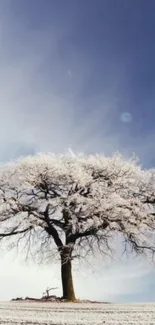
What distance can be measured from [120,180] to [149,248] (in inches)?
173

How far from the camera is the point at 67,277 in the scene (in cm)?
2417

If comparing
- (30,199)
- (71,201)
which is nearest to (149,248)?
(71,201)

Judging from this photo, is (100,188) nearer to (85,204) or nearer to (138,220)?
(85,204)

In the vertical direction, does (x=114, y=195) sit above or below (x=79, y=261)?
above

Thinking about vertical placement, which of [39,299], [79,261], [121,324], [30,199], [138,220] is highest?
[30,199]

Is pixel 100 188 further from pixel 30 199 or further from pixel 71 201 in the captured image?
pixel 30 199

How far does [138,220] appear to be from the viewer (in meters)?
25.1

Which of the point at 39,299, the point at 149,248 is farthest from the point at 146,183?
the point at 39,299

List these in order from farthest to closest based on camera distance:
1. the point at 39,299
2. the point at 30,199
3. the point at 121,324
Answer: the point at 30,199, the point at 39,299, the point at 121,324

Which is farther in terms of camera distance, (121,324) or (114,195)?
(114,195)

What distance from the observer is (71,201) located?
24484 mm

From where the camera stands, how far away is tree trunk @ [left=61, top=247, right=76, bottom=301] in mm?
23734

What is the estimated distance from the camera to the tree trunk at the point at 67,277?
23734 mm

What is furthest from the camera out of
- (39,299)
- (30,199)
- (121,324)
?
(30,199)
